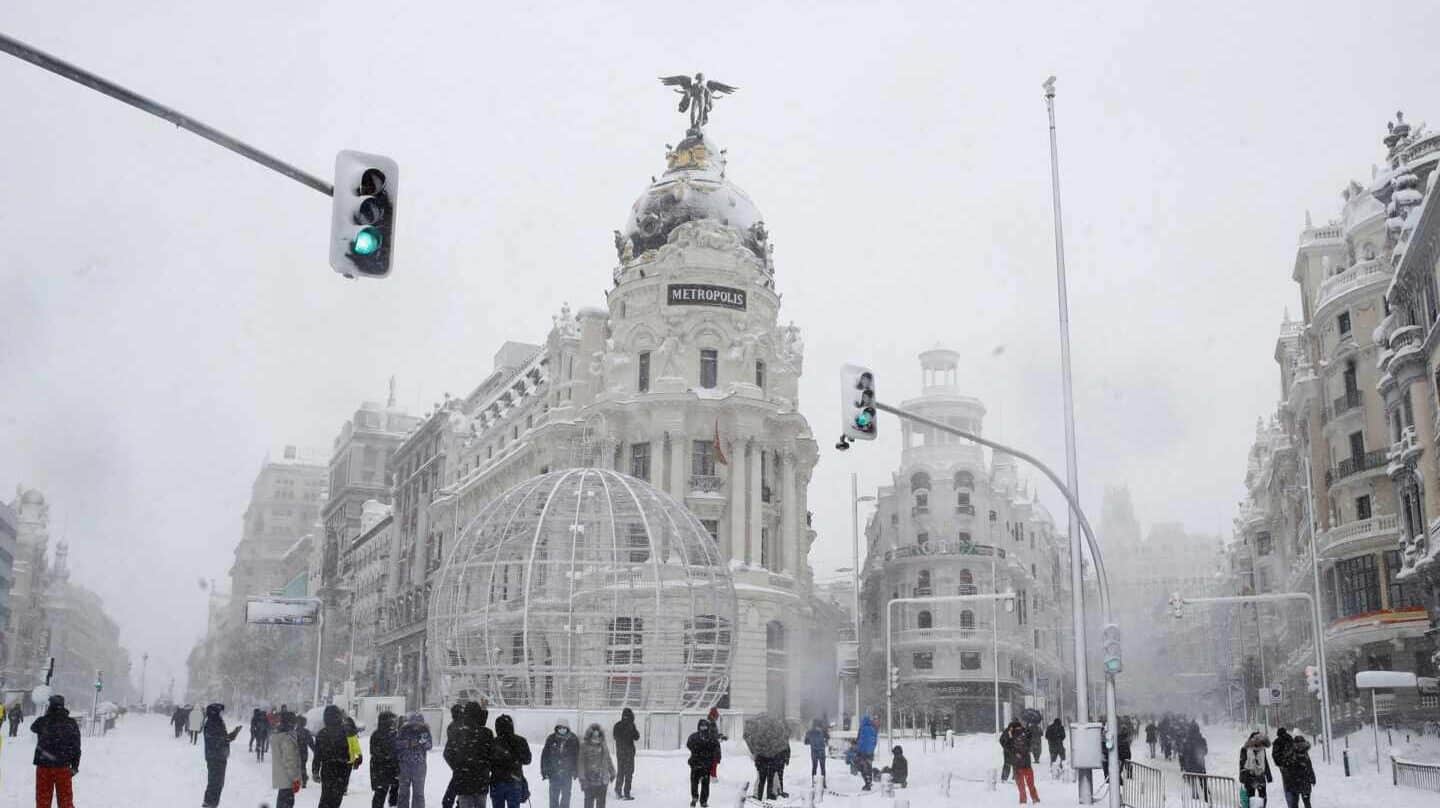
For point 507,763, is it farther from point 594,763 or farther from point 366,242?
point 366,242

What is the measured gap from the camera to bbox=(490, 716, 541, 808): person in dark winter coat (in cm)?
1566

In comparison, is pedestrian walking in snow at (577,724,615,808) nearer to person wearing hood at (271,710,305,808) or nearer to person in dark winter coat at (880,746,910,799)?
person wearing hood at (271,710,305,808)

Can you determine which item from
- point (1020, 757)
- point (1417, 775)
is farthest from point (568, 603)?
point (1417, 775)

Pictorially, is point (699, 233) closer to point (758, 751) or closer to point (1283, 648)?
point (758, 751)

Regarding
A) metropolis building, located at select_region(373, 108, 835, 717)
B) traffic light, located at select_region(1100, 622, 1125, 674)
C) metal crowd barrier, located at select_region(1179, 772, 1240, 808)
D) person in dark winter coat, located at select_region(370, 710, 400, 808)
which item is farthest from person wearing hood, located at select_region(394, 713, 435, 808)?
metropolis building, located at select_region(373, 108, 835, 717)

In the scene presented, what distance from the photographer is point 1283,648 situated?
8250 cm

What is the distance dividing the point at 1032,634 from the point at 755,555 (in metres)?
36.9

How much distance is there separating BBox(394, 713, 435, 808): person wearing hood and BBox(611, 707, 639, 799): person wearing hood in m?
5.46

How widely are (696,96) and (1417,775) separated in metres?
48.6

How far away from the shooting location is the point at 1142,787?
76.8 feet

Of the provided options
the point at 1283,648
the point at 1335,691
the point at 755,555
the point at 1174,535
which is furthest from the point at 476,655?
the point at 1174,535

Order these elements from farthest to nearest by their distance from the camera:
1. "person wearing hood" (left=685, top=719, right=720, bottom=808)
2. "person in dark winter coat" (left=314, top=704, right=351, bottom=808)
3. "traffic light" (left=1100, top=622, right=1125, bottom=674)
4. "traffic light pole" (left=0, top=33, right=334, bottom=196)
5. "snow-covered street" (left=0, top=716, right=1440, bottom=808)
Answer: "snow-covered street" (left=0, top=716, right=1440, bottom=808)
"person wearing hood" (left=685, top=719, right=720, bottom=808)
"traffic light" (left=1100, top=622, right=1125, bottom=674)
"person in dark winter coat" (left=314, top=704, right=351, bottom=808)
"traffic light pole" (left=0, top=33, right=334, bottom=196)

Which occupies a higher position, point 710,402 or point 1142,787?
A: point 710,402

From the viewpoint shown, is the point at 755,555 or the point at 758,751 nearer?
the point at 758,751
